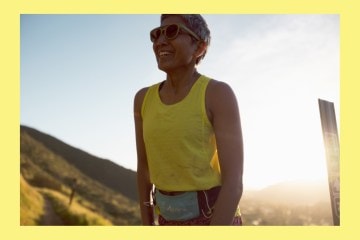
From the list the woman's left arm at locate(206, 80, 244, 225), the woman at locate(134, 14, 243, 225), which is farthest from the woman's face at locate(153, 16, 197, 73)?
the woman's left arm at locate(206, 80, 244, 225)

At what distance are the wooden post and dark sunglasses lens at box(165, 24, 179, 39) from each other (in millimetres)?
2876

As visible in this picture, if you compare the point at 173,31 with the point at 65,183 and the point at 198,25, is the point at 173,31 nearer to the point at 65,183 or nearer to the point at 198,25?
the point at 198,25

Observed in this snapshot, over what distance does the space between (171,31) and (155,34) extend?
0.19 metres

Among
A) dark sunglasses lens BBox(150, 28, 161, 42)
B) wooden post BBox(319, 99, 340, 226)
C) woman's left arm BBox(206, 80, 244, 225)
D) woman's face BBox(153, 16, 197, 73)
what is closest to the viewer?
woman's left arm BBox(206, 80, 244, 225)

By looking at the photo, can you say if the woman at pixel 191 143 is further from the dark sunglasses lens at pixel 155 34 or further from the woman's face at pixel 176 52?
the dark sunglasses lens at pixel 155 34

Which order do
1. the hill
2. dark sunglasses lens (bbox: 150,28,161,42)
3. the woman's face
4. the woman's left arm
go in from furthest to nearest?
the hill
dark sunglasses lens (bbox: 150,28,161,42)
the woman's face
the woman's left arm

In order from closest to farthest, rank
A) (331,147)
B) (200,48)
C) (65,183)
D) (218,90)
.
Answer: (218,90)
(200,48)
(331,147)
(65,183)

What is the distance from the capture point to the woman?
2490 millimetres

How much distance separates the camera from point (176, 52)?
2.79 m

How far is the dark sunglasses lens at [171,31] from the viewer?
2.80 metres

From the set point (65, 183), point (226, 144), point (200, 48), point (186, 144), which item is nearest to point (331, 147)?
point (200, 48)

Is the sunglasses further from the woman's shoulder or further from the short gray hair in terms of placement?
the woman's shoulder
